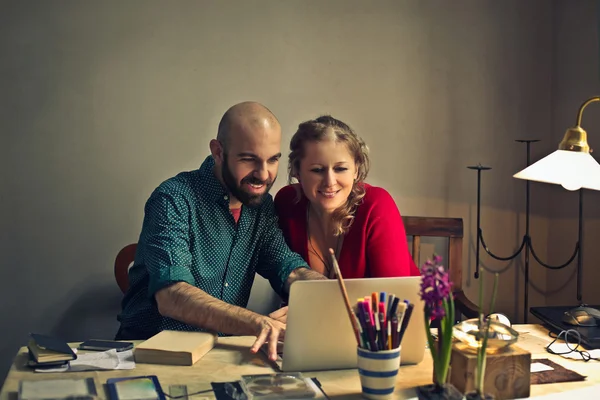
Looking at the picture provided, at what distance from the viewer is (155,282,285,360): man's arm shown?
1687mm

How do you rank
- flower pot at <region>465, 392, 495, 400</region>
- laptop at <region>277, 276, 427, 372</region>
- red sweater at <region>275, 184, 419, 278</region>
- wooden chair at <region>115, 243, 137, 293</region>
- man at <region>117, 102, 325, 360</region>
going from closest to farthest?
flower pot at <region>465, 392, 495, 400</region>
laptop at <region>277, 276, 427, 372</region>
man at <region>117, 102, 325, 360</region>
red sweater at <region>275, 184, 419, 278</region>
wooden chair at <region>115, 243, 137, 293</region>

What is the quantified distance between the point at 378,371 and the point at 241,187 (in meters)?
0.90

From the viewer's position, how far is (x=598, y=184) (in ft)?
5.82

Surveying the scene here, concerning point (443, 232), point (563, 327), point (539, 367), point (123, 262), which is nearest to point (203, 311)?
point (539, 367)

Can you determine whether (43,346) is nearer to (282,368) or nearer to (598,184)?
(282,368)

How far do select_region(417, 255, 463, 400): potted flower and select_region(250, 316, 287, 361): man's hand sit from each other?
37cm

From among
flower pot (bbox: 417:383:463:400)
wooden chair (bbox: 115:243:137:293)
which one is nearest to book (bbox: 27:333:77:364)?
flower pot (bbox: 417:383:463:400)

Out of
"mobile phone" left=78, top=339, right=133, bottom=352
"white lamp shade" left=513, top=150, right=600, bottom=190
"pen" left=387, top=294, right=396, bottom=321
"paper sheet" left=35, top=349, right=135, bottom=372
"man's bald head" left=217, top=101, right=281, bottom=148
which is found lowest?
"paper sheet" left=35, top=349, right=135, bottom=372

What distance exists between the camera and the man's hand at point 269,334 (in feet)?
5.30

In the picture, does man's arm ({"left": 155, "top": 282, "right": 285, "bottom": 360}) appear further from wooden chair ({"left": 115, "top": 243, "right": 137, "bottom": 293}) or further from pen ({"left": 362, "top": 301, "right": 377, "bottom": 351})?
wooden chair ({"left": 115, "top": 243, "right": 137, "bottom": 293})

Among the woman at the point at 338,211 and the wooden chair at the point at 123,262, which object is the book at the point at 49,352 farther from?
the wooden chair at the point at 123,262

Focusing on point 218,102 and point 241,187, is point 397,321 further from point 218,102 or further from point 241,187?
point 218,102

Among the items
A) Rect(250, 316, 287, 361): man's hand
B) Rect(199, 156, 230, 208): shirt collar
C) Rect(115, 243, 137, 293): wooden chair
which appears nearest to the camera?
Rect(250, 316, 287, 361): man's hand

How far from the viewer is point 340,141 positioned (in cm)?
223
